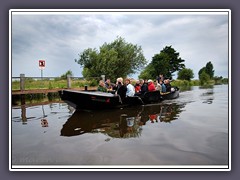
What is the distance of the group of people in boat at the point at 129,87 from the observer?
21.8 feet

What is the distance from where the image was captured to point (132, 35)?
452 centimetres

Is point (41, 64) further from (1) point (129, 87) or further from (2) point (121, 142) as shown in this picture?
(1) point (129, 87)

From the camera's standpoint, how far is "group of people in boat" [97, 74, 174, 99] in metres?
6.66

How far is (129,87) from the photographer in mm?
7469

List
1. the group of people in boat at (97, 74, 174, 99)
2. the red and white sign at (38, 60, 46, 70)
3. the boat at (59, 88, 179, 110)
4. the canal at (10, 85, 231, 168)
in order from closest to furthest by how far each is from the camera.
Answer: the canal at (10, 85, 231, 168)
the red and white sign at (38, 60, 46, 70)
the boat at (59, 88, 179, 110)
the group of people in boat at (97, 74, 174, 99)

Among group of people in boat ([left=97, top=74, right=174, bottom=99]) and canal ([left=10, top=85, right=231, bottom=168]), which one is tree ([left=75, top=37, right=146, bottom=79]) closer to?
group of people in boat ([left=97, top=74, right=174, bottom=99])

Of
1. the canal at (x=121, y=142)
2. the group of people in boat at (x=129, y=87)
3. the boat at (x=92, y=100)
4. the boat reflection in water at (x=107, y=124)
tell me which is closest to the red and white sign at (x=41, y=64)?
the canal at (x=121, y=142)

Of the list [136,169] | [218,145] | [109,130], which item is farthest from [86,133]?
[218,145]

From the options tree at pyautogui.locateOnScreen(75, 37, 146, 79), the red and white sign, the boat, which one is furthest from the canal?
tree at pyautogui.locateOnScreen(75, 37, 146, 79)

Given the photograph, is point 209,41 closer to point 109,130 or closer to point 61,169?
point 109,130

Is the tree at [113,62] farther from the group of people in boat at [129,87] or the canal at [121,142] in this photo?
the canal at [121,142]

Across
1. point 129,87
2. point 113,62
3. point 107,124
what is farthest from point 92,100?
point 113,62

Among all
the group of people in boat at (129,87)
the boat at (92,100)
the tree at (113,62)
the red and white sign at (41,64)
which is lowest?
the boat at (92,100)
